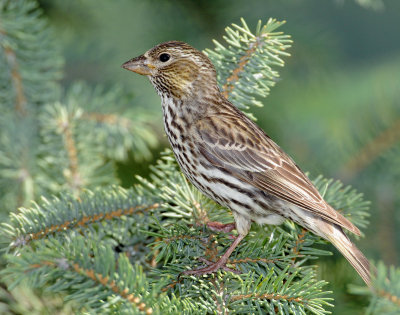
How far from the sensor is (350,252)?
131 inches

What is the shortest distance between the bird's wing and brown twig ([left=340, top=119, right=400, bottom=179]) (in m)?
0.61

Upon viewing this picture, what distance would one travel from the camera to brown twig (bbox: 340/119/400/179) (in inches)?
157

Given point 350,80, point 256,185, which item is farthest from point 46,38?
point 350,80

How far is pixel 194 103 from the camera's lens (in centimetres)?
391

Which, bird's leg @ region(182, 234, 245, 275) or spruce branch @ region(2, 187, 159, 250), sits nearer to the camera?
bird's leg @ region(182, 234, 245, 275)

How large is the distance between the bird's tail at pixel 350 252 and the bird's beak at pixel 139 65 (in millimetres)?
1591

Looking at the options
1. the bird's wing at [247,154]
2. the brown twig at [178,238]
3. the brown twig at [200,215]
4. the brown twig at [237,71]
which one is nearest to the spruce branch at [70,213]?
the brown twig at [200,215]

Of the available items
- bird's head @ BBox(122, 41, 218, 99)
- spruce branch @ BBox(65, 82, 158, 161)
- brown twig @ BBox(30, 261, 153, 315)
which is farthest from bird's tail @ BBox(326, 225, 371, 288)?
brown twig @ BBox(30, 261, 153, 315)

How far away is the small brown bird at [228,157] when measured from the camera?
339cm

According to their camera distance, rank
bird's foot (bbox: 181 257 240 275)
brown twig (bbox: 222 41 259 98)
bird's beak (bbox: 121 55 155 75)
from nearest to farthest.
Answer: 1. bird's foot (bbox: 181 257 240 275)
2. brown twig (bbox: 222 41 259 98)
3. bird's beak (bbox: 121 55 155 75)

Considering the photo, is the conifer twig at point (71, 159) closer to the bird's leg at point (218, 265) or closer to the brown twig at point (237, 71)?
the brown twig at point (237, 71)

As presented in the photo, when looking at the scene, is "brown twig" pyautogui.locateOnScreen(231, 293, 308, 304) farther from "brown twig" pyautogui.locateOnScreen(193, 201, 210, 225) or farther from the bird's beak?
the bird's beak

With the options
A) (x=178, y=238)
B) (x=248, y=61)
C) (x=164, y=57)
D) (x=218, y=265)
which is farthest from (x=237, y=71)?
(x=218, y=265)

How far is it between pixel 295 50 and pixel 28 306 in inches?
117
